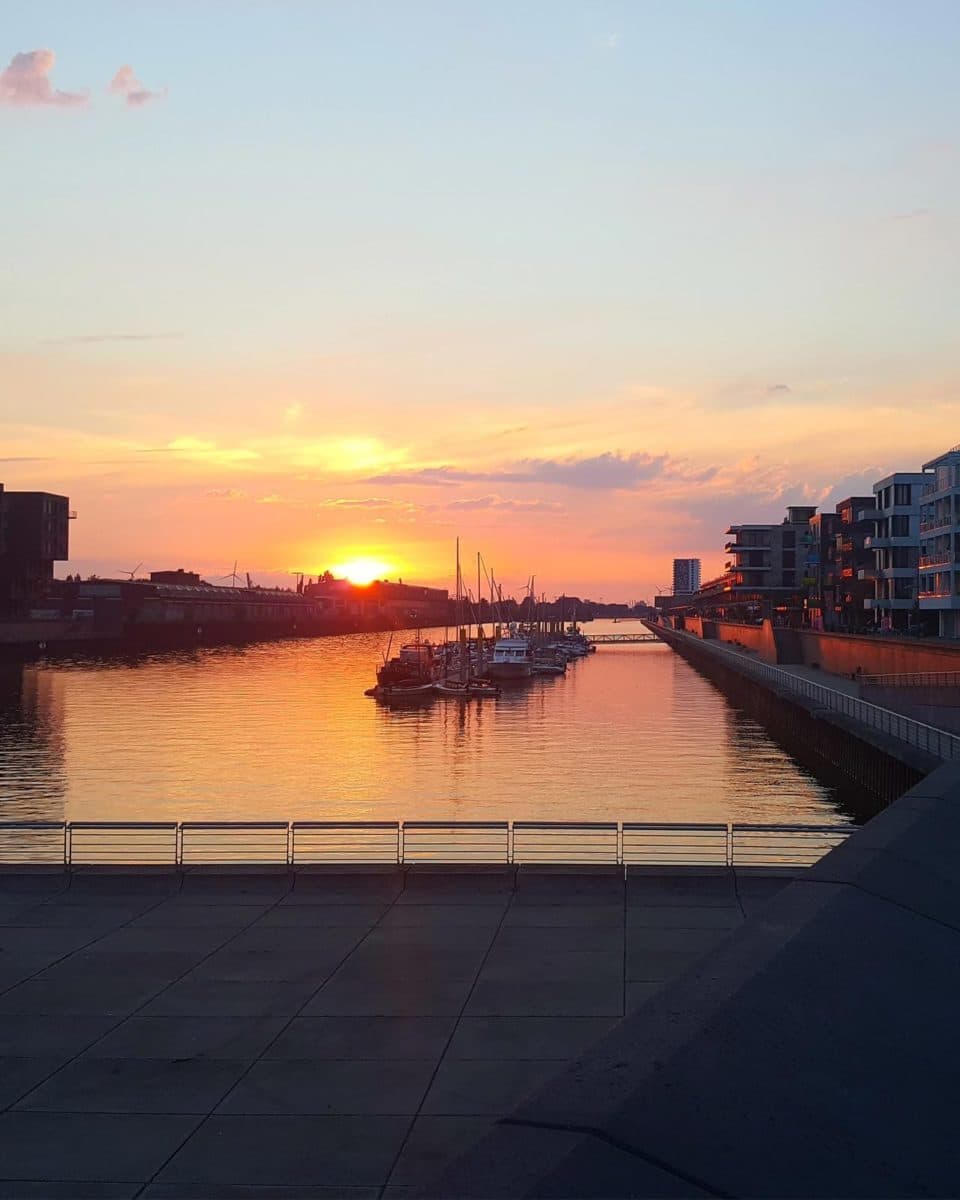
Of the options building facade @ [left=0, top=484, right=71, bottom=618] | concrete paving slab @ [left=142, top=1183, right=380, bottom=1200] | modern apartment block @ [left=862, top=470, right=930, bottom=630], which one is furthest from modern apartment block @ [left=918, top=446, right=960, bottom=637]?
building facade @ [left=0, top=484, right=71, bottom=618]

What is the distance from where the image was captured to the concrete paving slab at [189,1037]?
32.1 ft

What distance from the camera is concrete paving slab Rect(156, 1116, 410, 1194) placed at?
24.5 feet

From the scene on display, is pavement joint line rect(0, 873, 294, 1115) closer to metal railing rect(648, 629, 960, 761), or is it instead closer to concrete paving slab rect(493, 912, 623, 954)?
concrete paving slab rect(493, 912, 623, 954)

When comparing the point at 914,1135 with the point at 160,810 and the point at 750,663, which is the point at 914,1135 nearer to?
the point at 160,810

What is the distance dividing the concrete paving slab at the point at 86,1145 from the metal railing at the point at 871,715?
23115mm

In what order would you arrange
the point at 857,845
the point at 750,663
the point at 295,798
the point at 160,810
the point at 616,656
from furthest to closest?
the point at 616,656 → the point at 750,663 → the point at 295,798 → the point at 160,810 → the point at 857,845

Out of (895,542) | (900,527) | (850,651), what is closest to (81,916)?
(850,651)

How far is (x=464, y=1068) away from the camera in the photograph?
30.9 ft

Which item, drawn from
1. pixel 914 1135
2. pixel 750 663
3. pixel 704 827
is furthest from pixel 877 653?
pixel 914 1135

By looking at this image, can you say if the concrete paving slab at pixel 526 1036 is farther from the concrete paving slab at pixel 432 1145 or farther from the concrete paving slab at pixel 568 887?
the concrete paving slab at pixel 568 887

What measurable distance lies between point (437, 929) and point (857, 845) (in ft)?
16.1

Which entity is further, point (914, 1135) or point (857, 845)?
point (857, 845)

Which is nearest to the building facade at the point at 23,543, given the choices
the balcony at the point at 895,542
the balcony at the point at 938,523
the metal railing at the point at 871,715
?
the metal railing at the point at 871,715

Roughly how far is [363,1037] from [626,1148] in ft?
18.4
